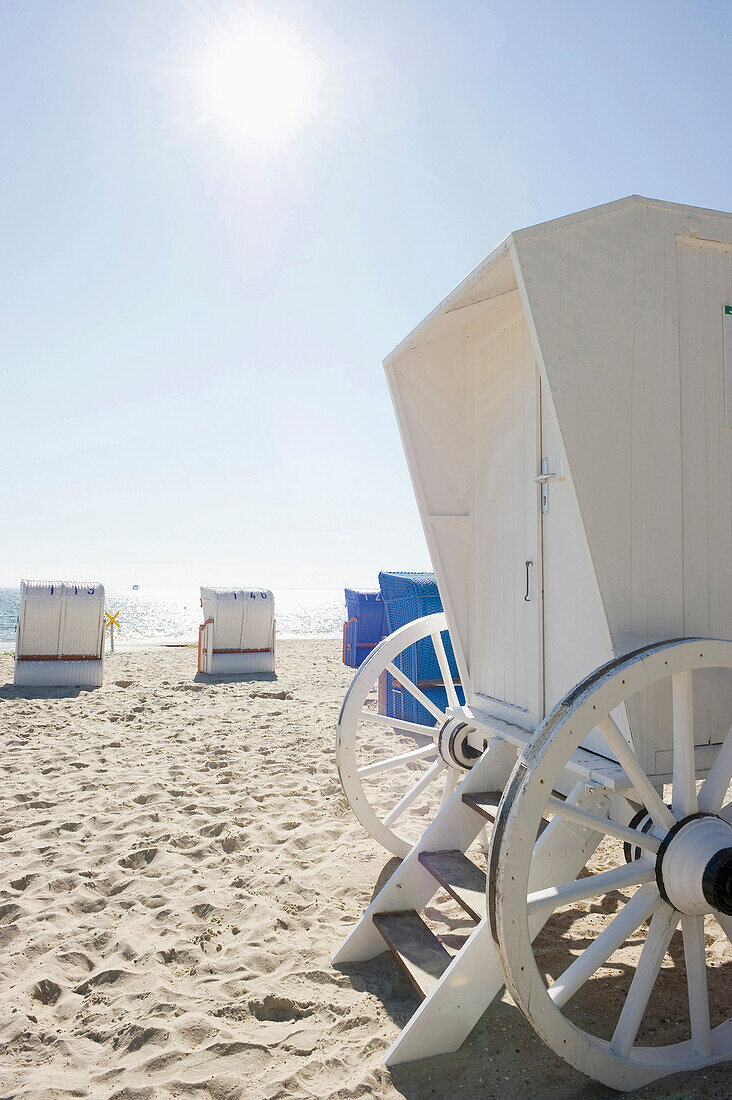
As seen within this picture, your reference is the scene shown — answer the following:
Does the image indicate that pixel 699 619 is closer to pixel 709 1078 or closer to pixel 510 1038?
pixel 709 1078

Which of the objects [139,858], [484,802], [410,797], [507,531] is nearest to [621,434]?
[507,531]

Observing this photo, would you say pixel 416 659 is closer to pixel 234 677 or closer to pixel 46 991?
pixel 234 677

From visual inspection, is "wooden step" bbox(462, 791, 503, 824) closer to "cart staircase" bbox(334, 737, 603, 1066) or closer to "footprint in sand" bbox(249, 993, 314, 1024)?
"cart staircase" bbox(334, 737, 603, 1066)

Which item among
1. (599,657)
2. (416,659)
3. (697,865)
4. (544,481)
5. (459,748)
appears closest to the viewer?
(697,865)

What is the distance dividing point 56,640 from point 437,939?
8.42m

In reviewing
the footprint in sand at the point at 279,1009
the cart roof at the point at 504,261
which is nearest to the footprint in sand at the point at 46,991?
the footprint in sand at the point at 279,1009

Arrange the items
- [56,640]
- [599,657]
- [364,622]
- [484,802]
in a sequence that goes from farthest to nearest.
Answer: [364,622] → [56,640] → [484,802] → [599,657]

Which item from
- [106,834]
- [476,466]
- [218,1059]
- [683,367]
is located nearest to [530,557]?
[476,466]

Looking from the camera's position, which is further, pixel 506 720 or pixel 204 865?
pixel 204 865

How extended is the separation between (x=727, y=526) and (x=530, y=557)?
835 mm

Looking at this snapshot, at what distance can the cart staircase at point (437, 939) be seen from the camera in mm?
2312

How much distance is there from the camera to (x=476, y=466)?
3.64 metres

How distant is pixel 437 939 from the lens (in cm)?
279

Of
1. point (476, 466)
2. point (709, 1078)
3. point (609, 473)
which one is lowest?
point (709, 1078)
